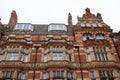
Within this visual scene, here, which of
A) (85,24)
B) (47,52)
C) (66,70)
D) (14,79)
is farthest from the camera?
(85,24)

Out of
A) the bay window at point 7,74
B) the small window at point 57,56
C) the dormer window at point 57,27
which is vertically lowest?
the bay window at point 7,74

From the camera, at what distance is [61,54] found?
2222 centimetres

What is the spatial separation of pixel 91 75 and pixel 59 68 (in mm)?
3942

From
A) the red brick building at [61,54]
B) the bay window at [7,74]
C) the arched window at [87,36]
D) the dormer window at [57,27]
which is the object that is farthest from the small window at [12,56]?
the arched window at [87,36]

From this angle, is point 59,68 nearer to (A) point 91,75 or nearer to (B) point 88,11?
(A) point 91,75

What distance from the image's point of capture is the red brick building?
2019 cm

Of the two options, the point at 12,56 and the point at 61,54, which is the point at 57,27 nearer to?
the point at 61,54

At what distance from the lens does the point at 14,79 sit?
750 inches

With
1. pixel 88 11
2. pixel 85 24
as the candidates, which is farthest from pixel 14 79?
pixel 88 11

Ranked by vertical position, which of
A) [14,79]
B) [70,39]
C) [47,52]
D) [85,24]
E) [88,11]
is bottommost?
[14,79]

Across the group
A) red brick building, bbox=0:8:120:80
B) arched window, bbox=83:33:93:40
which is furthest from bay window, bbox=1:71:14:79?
arched window, bbox=83:33:93:40

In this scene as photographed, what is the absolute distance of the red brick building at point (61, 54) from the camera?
20188mm

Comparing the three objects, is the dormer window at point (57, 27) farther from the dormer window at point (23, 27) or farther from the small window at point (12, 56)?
the small window at point (12, 56)

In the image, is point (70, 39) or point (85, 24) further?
point (85, 24)
